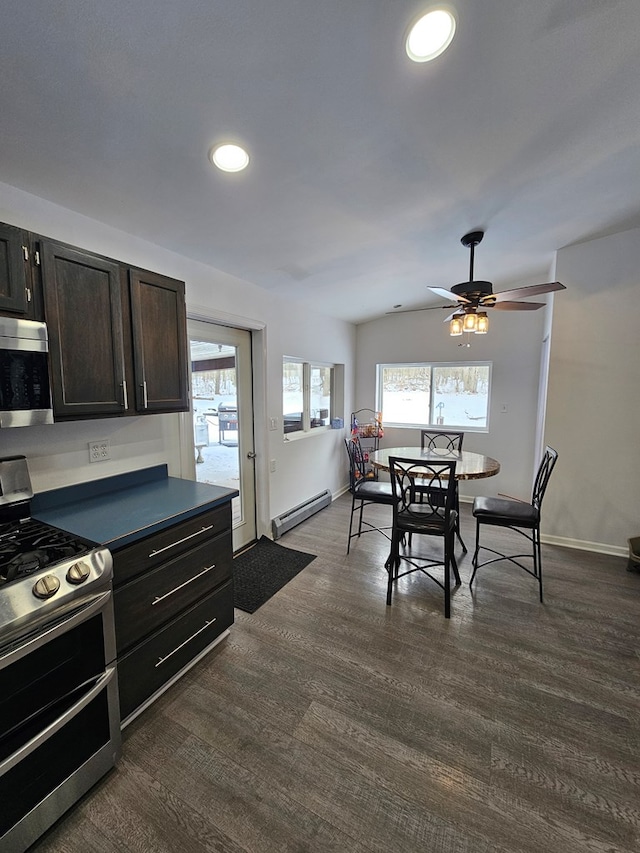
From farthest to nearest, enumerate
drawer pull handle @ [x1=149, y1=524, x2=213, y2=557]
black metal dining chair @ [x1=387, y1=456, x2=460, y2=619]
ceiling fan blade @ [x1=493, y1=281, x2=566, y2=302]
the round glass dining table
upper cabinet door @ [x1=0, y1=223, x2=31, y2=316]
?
the round glass dining table, black metal dining chair @ [x1=387, y1=456, x2=460, y2=619], ceiling fan blade @ [x1=493, y1=281, x2=566, y2=302], drawer pull handle @ [x1=149, y1=524, x2=213, y2=557], upper cabinet door @ [x1=0, y1=223, x2=31, y2=316]

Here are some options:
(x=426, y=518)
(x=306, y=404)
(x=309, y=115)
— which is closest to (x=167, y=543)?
(x=426, y=518)

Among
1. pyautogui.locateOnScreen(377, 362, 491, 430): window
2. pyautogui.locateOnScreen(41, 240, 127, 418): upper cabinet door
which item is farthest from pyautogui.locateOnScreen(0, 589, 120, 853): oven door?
pyautogui.locateOnScreen(377, 362, 491, 430): window

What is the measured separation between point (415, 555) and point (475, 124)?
10.2 ft

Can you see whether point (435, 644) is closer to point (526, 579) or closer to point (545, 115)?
point (526, 579)

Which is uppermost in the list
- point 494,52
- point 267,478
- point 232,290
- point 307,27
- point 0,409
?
point 494,52

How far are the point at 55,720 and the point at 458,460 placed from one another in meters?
3.00

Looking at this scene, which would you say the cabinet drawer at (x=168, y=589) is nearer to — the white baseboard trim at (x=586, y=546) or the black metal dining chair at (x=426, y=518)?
the black metal dining chair at (x=426, y=518)

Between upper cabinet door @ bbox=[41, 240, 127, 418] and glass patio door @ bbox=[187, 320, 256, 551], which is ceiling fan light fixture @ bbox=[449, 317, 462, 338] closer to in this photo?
glass patio door @ bbox=[187, 320, 256, 551]

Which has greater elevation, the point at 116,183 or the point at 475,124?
the point at 475,124

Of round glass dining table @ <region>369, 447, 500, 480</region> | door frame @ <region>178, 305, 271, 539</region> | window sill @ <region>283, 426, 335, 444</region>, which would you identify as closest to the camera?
round glass dining table @ <region>369, 447, 500, 480</region>

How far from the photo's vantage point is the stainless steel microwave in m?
1.36

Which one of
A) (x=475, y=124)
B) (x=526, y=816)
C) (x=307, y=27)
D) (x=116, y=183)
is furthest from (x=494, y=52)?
(x=526, y=816)

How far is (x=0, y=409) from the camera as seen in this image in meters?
1.36

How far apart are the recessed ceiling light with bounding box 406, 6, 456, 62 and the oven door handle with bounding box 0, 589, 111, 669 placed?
2302 millimetres
